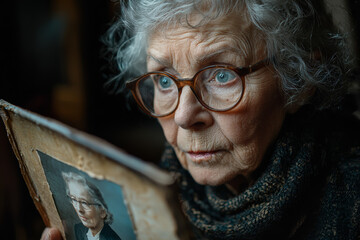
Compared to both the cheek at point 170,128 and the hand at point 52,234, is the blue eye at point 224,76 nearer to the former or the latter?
the cheek at point 170,128

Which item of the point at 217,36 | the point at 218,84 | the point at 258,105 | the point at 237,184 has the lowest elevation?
the point at 237,184

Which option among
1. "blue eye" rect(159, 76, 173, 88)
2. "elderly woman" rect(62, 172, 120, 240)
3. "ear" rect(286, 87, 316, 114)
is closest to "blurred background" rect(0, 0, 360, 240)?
"blue eye" rect(159, 76, 173, 88)

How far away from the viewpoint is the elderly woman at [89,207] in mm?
822

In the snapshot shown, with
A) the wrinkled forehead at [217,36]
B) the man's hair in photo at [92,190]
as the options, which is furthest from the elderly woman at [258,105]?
the man's hair in photo at [92,190]

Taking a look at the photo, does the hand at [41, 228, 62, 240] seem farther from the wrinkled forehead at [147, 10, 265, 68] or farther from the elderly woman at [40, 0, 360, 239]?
the wrinkled forehead at [147, 10, 265, 68]

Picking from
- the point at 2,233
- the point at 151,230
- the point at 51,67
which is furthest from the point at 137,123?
the point at 151,230

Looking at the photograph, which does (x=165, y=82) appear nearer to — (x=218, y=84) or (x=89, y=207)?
(x=218, y=84)

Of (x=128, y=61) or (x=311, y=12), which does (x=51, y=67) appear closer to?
(x=128, y=61)

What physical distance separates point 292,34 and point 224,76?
0.24 metres

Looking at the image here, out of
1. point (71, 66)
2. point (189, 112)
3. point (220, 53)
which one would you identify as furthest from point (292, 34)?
point (71, 66)

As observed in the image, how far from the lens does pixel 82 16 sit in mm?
2920

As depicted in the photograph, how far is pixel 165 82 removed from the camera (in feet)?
4.08

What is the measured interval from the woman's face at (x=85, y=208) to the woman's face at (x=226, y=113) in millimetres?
388

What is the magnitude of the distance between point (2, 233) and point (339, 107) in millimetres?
1190
